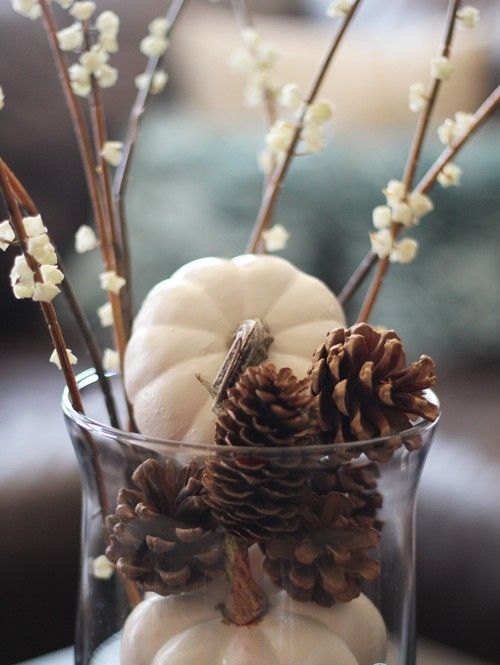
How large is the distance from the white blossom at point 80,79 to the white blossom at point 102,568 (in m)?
0.25

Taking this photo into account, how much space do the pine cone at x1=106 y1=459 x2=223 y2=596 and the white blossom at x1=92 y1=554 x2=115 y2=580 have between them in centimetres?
3

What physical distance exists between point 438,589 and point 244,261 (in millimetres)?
555

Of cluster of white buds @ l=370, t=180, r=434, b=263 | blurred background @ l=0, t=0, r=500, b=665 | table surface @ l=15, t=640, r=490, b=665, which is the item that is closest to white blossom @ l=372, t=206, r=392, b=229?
cluster of white buds @ l=370, t=180, r=434, b=263

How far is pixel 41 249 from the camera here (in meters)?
0.39

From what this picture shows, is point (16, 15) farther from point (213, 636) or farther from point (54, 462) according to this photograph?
point (213, 636)

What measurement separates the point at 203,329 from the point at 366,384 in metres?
0.11

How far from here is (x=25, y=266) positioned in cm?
40

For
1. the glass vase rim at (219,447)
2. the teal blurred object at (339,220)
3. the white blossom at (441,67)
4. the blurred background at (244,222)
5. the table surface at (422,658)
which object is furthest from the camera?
the teal blurred object at (339,220)

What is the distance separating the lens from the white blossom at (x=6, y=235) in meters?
0.40

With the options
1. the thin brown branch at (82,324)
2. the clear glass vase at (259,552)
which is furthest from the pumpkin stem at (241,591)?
the thin brown branch at (82,324)

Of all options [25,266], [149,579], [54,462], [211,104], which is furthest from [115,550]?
[211,104]

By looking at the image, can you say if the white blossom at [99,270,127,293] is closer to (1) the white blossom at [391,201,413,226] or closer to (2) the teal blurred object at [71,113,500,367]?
(1) the white blossom at [391,201,413,226]

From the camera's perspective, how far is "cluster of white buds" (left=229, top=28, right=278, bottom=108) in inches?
22.1

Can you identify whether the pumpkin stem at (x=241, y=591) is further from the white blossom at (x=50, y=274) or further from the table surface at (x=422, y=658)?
the table surface at (x=422, y=658)
